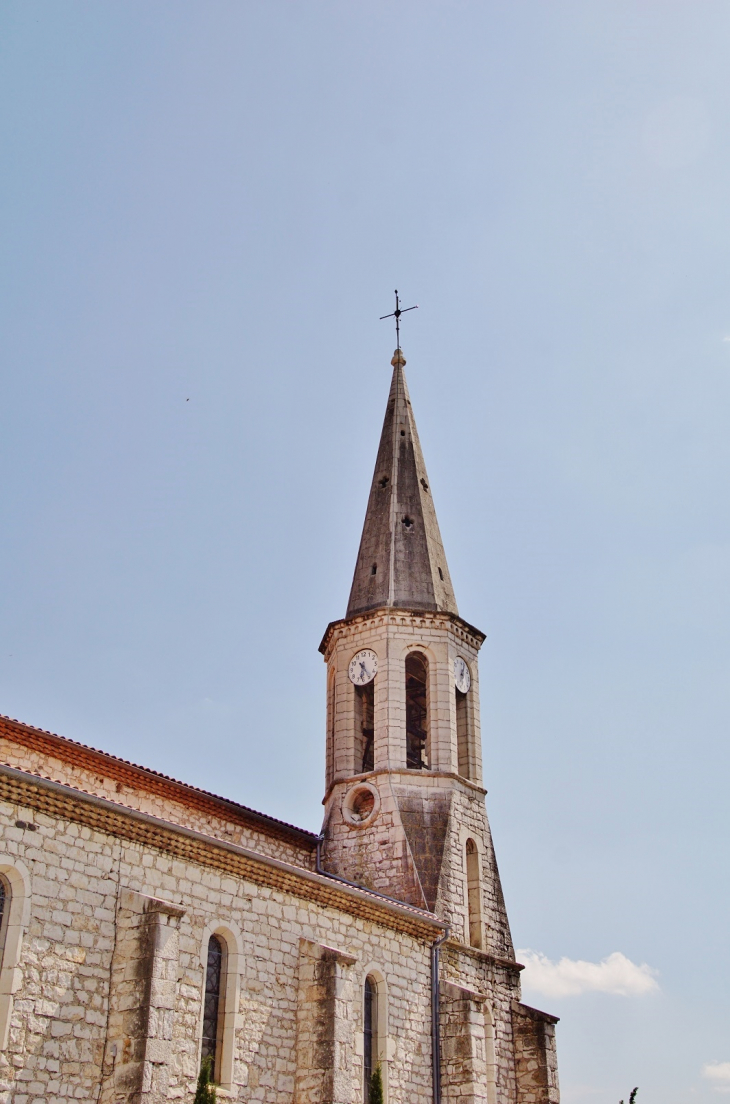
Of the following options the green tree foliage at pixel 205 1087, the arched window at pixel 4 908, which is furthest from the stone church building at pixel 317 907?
the green tree foliage at pixel 205 1087

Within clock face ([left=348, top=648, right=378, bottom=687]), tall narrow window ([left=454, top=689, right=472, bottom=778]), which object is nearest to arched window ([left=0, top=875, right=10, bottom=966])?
clock face ([left=348, top=648, right=378, bottom=687])

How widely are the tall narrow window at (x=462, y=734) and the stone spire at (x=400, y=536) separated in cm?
184

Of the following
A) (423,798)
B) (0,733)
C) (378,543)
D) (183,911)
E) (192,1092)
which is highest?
(378,543)

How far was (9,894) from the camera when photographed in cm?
1205

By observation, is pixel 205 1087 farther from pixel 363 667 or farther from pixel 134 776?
pixel 363 667

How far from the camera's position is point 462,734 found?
72.9 feet

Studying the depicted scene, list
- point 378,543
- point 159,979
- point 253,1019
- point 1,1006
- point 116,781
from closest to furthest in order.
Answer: point 1,1006 → point 159,979 → point 253,1019 → point 116,781 → point 378,543

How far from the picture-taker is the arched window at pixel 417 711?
2193 centimetres

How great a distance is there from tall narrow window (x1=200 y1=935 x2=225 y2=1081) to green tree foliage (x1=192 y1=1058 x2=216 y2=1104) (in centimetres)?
17

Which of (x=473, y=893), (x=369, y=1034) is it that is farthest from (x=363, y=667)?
(x=369, y=1034)

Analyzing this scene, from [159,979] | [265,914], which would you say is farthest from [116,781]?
[159,979]

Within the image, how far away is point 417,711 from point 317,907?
7407mm

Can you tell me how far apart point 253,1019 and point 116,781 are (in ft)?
13.3

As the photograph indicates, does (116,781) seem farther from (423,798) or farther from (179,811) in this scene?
(423,798)
